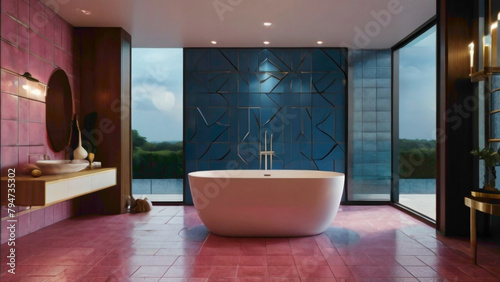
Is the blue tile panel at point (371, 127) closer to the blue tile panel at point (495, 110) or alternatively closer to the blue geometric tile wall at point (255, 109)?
the blue geometric tile wall at point (255, 109)

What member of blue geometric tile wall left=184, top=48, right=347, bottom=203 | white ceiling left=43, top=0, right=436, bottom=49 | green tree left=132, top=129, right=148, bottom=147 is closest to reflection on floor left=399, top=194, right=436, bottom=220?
blue geometric tile wall left=184, top=48, right=347, bottom=203

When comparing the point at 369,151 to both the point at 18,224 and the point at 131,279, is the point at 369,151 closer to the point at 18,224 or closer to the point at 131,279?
the point at 131,279

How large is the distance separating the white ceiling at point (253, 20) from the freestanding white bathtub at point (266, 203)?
1.93 m

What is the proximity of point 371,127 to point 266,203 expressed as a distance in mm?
2835

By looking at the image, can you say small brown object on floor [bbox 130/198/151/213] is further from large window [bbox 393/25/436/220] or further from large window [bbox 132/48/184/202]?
large window [bbox 393/25/436/220]

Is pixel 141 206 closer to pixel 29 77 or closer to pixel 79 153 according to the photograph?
pixel 79 153

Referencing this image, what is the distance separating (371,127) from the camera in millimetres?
5465

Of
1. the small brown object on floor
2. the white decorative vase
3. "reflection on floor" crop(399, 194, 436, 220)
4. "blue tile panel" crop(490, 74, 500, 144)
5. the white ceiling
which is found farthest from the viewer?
"reflection on floor" crop(399, 194, 436, 220)

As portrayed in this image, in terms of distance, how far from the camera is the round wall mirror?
399cm

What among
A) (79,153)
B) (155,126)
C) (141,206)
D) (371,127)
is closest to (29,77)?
(79,153)

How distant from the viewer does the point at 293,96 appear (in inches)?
213

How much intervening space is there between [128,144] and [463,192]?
409 centimetres

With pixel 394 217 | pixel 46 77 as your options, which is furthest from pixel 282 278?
pixel 46 77

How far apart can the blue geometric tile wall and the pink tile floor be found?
5.03 ft
